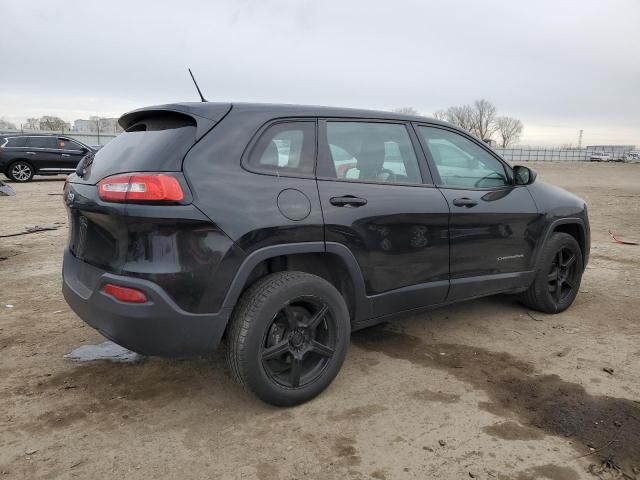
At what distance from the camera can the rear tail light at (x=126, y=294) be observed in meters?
2.62

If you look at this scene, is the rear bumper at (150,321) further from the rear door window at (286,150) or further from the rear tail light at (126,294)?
the rear door window at (286,150)

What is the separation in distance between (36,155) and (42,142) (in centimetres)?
49

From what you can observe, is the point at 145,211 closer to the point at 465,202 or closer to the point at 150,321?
the point at 150,321

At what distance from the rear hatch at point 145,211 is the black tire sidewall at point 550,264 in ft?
10.2

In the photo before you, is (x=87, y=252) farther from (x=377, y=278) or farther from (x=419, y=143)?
(x=419, y=143)

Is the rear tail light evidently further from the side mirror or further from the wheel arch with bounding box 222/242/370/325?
the side mirror

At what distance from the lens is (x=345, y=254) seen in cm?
318

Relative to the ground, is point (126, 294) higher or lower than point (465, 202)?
lower

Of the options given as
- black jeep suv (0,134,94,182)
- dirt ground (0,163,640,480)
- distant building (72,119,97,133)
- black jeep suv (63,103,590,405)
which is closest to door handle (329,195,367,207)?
black jeep suv (63,103,590,405)

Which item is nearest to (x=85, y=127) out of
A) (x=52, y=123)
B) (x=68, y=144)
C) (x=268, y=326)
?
(x=52, y=123)

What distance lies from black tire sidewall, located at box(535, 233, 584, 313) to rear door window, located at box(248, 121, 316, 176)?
251 cm

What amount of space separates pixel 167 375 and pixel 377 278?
153 cm

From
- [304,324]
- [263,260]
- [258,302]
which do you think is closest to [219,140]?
[263,260]

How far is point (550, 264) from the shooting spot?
4641 mm
